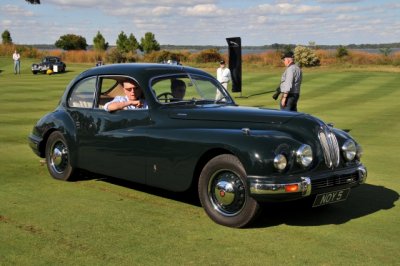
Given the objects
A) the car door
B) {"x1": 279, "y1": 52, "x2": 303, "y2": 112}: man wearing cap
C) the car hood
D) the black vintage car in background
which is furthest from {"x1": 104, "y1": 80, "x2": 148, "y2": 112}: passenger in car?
the black vintage car in background

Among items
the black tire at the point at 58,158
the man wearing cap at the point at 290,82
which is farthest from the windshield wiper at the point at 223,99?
the man wearing cap at the point at 290,82

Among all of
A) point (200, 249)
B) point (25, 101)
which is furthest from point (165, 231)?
point (25, 101)

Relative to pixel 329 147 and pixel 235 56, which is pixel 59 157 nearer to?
pixel 329 147

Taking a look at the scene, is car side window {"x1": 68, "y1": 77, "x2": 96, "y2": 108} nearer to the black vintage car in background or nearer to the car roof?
the car roof

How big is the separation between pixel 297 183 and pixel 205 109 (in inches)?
62.9

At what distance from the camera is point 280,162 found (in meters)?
5.29

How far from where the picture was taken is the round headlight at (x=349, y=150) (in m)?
5.96

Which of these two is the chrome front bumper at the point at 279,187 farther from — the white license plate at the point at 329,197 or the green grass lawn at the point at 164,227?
the green grass lawn at the point at 164,227

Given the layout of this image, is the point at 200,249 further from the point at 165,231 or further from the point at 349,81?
the point at 349,81

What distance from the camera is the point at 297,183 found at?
523cm

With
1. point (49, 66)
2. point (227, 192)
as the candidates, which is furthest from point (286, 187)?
point (49, 66)

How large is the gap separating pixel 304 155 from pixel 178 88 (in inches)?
83.4

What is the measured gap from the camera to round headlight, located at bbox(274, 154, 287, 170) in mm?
5270

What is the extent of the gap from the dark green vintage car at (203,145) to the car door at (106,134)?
0.04ft
